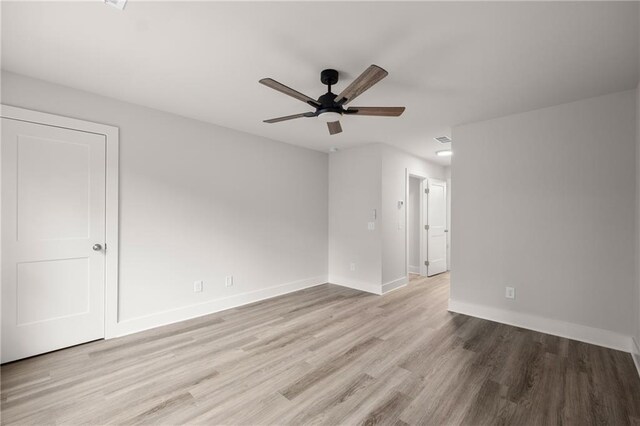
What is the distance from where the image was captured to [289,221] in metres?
4.71

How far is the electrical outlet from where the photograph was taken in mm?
3330

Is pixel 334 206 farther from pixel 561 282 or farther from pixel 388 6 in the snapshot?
pixel 388 6

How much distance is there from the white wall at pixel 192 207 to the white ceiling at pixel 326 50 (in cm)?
27

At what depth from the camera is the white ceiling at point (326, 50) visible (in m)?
1.71

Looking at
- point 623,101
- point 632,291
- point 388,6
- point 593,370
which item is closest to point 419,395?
point 593,370

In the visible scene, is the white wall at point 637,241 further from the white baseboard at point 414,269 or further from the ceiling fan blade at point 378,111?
the white baseboard at point 414,269

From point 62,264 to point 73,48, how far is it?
1.93m

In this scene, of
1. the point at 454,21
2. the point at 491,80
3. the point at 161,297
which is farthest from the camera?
the point at 161,297

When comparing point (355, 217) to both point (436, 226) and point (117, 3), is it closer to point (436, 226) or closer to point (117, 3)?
point (436, 226)

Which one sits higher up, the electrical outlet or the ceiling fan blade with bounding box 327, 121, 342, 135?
the ceiling fan blade with bounding box 327, 121, 342, 135

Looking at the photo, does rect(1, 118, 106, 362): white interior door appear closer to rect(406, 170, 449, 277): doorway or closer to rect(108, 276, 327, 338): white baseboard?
rect(108, 276, 327, 338): white baseboard

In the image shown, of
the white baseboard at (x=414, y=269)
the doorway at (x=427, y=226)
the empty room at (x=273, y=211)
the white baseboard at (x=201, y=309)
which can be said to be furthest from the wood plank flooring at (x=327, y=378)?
the white baseboard at (x=414, y=269)

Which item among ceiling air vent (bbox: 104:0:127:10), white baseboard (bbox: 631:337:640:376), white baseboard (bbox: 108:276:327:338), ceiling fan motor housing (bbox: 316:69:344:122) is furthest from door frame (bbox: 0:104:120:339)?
white baseboard (bbox: 631:337:640:376)

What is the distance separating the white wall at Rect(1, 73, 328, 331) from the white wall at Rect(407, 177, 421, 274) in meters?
2.68
